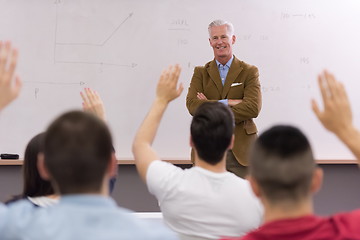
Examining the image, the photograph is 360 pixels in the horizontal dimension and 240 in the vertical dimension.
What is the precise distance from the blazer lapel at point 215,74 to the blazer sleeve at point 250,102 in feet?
0.62

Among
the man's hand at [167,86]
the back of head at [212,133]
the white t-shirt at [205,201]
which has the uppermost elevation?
the man's hand at [167,86]

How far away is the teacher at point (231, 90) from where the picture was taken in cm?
350

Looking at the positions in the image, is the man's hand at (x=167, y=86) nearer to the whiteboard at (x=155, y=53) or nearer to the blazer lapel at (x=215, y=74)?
the blazer lapel at (x=215, y=74)

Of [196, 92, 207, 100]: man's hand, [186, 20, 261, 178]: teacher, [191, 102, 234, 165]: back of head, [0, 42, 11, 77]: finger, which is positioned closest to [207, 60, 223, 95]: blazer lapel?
[186, 20, 261, 178]: teacher

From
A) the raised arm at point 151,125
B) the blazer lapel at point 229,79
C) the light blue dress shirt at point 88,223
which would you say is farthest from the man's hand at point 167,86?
the blazer lapel at point 229,79

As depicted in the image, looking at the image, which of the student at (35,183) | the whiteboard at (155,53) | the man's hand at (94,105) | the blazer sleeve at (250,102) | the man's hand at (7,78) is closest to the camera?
the man's hand at (7,78)

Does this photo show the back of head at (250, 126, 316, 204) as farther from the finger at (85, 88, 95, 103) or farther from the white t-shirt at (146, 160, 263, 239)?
the finger at (85, 88, 95, 103)

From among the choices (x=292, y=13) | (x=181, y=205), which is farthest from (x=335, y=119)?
(x=292, y=13)

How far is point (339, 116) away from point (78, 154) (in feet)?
2.55

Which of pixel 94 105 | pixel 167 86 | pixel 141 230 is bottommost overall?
pixel 141 230

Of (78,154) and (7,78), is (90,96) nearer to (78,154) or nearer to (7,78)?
(7,78)

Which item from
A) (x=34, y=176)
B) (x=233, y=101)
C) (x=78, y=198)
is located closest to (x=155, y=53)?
(x=233, y=101)

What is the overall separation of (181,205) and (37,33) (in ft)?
9.19

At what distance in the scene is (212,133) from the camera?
1883 mm
